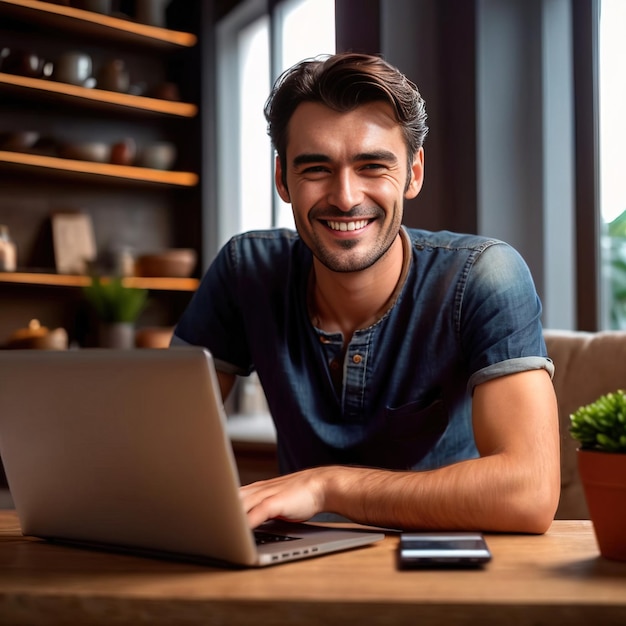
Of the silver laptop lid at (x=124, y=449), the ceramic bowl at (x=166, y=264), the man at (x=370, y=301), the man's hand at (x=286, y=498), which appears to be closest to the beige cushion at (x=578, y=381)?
the man at (x=370, y=301)

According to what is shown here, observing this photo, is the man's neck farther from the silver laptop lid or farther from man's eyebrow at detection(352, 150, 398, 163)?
the silver laptop lid

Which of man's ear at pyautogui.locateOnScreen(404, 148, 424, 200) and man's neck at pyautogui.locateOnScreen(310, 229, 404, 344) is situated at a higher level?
man's ear at pyautogui.locateOnScreen(404, 148, 424, 200)

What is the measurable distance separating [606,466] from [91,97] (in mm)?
3762

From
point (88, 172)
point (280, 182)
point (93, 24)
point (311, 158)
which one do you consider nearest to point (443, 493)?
point (311, 158)

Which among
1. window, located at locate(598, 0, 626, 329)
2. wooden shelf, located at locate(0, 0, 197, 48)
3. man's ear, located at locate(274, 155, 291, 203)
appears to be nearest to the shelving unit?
wooden shelf, located at locate(0, 0, 197, 48)

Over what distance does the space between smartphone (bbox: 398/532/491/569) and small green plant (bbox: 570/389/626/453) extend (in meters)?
0.16

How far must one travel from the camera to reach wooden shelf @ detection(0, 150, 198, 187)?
404cm

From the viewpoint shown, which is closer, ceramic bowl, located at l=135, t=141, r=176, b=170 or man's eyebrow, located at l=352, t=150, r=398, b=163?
man's eyebrow, located at l=352, t=150, r=398, b=163

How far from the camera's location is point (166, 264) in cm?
439

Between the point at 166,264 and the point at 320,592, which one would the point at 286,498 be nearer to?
the point at 320,592

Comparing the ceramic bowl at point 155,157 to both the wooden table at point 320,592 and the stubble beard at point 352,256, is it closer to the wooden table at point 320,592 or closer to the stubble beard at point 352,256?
the stubble beard at point 352,256

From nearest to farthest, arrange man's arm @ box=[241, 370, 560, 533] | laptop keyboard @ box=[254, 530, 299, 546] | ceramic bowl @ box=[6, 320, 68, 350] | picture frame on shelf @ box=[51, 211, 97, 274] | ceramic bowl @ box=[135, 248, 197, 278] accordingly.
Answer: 1. laptop keyboard @ box=[254, 530, 299, 546]
2. man's arm @ box=[241, 370, 560, 533]
3. ceramic bowl @ box=[6, 320, 68, 350]
4. picture frame on shelf @ box=[51, 211, 97, 274]
5. ceramic bowl @ box=[135, 248, 197, 278]

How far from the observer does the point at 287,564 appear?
3.03 feet

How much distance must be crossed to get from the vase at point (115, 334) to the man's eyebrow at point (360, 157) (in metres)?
2.68
